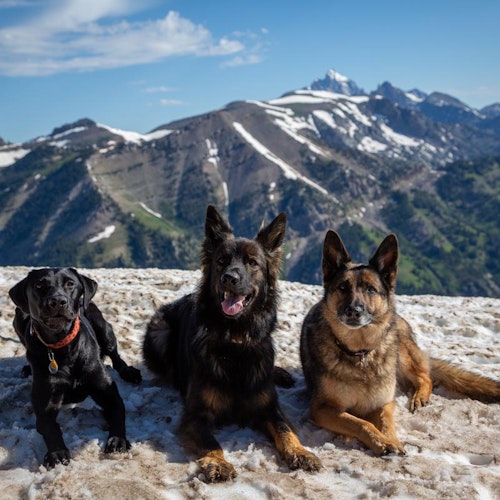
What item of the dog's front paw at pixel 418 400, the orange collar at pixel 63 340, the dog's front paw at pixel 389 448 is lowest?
the dog's front paw at pixel 418 400

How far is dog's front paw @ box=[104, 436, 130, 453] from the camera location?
645 cm

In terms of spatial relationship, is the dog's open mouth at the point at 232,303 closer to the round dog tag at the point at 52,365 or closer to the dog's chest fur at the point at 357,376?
the dog's chest fur at the point at 357,376

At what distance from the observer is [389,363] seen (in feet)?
26.1

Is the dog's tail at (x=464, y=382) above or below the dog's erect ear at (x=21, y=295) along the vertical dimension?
below

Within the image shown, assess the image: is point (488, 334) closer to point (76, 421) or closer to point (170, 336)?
point (170, 336)

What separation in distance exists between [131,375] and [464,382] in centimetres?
629

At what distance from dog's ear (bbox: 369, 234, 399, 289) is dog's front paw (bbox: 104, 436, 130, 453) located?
15.4 ft

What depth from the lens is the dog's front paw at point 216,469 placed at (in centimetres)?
586

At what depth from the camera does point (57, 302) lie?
6504mm

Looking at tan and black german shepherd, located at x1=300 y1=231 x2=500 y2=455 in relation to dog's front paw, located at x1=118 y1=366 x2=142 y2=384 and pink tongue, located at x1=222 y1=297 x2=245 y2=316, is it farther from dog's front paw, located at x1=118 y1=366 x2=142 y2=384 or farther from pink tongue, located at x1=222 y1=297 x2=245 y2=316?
dog's front paw, located at x1=118 y1=366 x2=142 y2=384

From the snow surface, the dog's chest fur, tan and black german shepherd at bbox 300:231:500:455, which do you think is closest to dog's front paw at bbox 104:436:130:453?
the snow surface

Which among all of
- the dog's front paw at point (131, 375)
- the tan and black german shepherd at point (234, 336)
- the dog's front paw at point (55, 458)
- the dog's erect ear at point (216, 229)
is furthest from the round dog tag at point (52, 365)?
the dog's erect ear at point (216, 229)

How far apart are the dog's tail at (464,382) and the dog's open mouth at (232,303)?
4.81 metres

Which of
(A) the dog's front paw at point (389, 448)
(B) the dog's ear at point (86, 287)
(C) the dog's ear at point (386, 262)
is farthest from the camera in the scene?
(C) the dog's ear at point (386, 262)
